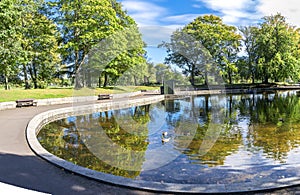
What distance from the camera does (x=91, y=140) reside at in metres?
9.71

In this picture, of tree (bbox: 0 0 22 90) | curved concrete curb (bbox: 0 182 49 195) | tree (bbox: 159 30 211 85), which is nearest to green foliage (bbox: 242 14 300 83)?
tree (bbox: 159 30 211 85)

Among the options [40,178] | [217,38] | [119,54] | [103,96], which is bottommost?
[40,178]

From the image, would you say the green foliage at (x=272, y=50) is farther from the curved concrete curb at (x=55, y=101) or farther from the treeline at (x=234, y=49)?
the curved concrete curb at (x=55, y=101)

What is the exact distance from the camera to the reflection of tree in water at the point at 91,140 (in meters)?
6.96

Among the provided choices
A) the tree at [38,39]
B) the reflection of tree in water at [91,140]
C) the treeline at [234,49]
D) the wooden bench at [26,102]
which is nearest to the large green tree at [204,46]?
the treeline at [234,49]

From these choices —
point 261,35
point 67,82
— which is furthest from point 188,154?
point 261,35

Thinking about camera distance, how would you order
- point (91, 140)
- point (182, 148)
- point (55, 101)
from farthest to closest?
point (55, 101), point (91, 140), point (182, 148)

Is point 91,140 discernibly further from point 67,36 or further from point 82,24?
point 67,36

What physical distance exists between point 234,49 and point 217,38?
614cm

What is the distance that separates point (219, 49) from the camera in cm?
4381

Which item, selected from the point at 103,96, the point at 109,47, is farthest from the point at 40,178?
the point at 109,47

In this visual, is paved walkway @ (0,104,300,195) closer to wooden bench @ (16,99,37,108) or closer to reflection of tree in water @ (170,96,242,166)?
reflection of tree in water @ (170,96,242,166)

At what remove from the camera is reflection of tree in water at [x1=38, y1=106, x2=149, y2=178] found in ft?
22.9

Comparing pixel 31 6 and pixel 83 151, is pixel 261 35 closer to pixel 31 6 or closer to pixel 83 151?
pixel 31 6
